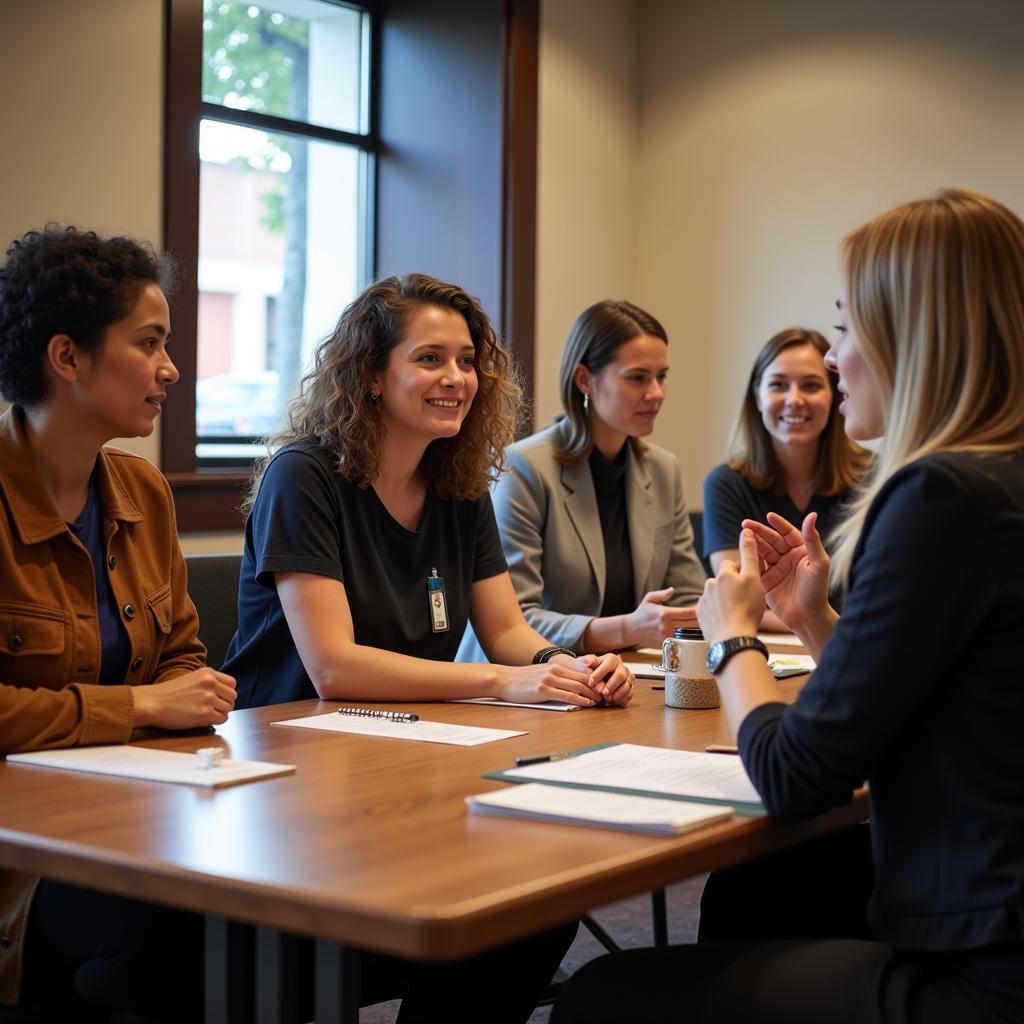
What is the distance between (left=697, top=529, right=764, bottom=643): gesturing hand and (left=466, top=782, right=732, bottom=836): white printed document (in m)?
0.25

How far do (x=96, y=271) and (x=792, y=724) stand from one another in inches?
48.0

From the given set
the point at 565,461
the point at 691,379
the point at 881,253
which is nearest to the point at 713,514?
the point at 565,461

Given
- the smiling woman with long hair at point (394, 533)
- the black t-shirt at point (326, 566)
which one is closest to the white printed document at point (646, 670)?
the smiling woman with long hair at point (394, 533)

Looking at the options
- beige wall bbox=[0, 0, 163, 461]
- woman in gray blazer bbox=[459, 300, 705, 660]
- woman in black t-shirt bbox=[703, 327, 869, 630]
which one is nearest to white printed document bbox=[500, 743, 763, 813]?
woman in gray blazer bbox=[459, 300, 705, 660]

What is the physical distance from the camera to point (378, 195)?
5.14 metres

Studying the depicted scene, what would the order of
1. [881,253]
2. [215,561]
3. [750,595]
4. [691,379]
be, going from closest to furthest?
[881,253], [750,595], [215,561], [691,379]

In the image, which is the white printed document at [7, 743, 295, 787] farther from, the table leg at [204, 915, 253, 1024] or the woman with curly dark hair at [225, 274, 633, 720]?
the woman with curly dark hair at [225, 274, 633, 720]

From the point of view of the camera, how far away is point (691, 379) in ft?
17.7

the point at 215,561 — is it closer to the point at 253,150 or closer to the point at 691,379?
the point at 253,150

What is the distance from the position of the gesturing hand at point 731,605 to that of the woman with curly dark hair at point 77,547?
2.29 feet

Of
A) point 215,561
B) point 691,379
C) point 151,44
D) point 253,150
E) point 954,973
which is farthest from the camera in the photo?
point 691,379

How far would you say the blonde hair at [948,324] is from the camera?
1.38m

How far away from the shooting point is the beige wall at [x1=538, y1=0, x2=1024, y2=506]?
15.5 ft

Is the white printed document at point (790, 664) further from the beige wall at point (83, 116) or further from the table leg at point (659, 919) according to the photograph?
the beige wall at point (83, 116)
